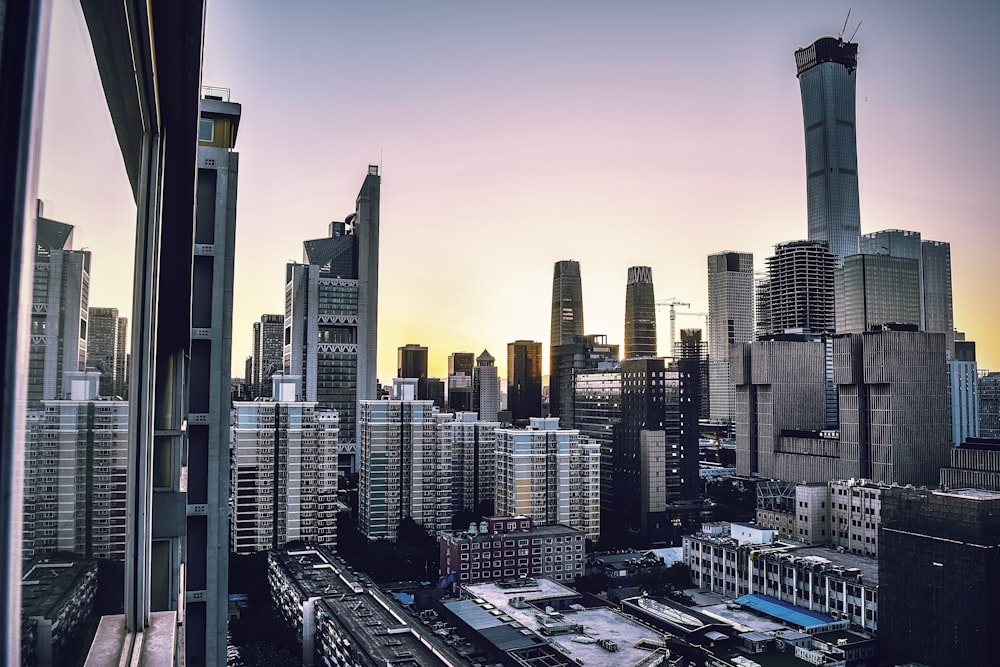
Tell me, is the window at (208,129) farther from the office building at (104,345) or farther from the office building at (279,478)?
the office building at (279,478)

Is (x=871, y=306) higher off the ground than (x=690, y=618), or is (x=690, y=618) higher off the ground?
(x=871, y=306)

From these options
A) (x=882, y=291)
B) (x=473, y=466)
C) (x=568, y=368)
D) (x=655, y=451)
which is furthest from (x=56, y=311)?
(x=882, y=291)

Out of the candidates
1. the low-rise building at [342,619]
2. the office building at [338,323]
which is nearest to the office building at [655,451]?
the low-rise building at [342,619]

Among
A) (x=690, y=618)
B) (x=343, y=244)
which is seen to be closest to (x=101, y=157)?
(x=690, y=618)

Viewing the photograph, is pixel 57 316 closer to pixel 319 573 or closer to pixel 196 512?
pixel 196 512

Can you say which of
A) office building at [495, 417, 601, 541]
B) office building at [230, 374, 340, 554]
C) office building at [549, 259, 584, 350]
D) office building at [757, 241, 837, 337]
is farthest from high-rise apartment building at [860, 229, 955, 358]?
office building at [230, 374, 340, 554]

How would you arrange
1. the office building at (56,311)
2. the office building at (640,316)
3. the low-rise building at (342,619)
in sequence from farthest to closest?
the office building at (640,316), the low-rise building at (342,619), the office building at (56,311)
